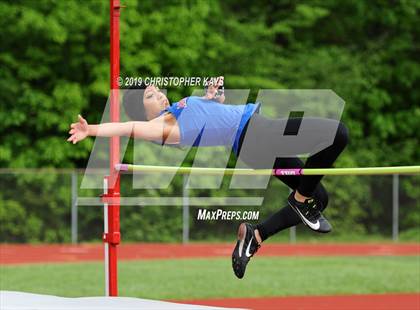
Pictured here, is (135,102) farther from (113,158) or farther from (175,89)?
(175,89)

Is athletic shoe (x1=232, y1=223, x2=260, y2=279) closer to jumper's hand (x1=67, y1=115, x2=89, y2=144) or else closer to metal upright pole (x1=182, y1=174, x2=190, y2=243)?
jumper's hand (x1=67, y1=115, x2=89, y2=144)

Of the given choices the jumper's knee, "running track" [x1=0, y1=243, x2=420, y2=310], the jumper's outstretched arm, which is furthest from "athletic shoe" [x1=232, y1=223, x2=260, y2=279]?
"running track" [x1=0, y1=243, x2=420, y2=310]

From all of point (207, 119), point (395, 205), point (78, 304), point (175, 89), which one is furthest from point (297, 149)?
point (395, 205)

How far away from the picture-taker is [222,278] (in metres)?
11.7

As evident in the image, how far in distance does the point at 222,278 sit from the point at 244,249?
17.6 ft

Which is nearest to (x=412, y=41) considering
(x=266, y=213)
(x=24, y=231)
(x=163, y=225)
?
(x=266, y=213)

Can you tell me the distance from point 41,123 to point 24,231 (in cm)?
191

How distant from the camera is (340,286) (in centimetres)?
1101

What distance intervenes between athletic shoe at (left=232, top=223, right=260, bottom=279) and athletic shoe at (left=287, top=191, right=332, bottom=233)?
33 cm

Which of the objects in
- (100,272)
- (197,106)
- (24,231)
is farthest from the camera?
(24,231)

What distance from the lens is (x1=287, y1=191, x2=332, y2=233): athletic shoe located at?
20.7ft

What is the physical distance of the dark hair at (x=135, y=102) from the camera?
6215mm

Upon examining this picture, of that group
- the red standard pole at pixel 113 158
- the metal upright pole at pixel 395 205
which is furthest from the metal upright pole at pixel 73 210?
the red standard pole at pixel 113 158

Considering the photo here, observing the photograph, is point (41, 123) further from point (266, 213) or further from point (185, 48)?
point (266, 213)
